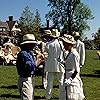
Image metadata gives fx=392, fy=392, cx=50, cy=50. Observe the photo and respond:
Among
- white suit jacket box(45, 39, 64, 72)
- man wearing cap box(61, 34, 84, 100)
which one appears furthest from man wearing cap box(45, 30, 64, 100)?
man wearing cap box(61, 34, 84, 100)

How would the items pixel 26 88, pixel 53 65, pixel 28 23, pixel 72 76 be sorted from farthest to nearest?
pixel 28 23, pixel 53 65, pixel 72 76, pixel 26 88

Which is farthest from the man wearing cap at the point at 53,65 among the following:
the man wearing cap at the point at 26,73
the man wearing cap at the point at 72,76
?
the man wearing cap at the point at 26,73

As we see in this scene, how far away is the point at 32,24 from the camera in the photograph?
64062 millimetres

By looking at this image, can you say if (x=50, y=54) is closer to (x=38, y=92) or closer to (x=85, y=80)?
(x=38, y=92)

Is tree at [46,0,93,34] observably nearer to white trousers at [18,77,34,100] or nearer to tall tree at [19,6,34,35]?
tall tree at [19,6,34,35]

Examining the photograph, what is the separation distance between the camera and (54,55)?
1061 centimetres

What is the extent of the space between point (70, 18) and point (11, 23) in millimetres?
32714

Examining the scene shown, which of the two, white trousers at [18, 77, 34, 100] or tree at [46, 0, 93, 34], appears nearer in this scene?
white trousers at [18, 77, 34, 100]

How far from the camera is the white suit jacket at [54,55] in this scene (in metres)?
10.5

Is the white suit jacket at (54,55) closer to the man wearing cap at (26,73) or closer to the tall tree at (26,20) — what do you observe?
the man wearing cap at (26,73)

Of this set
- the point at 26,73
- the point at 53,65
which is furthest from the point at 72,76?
the point at 53,65

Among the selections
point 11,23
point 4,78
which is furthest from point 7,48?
point 11,23

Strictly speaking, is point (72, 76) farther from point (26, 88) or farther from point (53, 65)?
point (53, 65)

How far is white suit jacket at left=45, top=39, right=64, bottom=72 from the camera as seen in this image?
1055 cm
